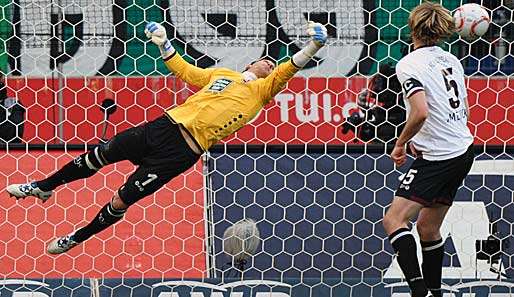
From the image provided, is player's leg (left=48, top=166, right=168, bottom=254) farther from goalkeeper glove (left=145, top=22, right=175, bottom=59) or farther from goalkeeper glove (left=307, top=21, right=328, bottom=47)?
goalkeeper glove (left=307, top=21, right=328, bottom=47)

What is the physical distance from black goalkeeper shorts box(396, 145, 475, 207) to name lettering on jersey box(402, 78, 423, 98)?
37 centimetres

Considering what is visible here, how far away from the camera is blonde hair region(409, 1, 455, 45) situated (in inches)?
194

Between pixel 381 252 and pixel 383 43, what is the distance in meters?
2.37

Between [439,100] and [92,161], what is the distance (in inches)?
75.3

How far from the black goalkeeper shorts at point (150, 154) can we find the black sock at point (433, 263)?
1324 mm

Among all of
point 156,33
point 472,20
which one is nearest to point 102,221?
point 156,33

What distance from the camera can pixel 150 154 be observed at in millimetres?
5711

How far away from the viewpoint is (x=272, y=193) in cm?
641

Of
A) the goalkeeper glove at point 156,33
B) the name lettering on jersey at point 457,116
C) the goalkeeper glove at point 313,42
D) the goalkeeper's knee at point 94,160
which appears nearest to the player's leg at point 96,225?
the goalkeeper's knee at point 94,160

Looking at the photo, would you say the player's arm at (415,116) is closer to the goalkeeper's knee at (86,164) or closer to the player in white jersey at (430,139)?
the player in white jersey at (430,139)

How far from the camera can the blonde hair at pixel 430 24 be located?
4930 millimetres

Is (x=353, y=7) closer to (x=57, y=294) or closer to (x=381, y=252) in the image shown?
(x=381, y=252)

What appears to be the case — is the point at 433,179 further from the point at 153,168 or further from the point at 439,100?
the point at 153,168

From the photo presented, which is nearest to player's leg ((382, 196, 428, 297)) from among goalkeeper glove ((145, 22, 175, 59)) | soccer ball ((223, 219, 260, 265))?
soccer ball ((223, 219, 260, 265))
